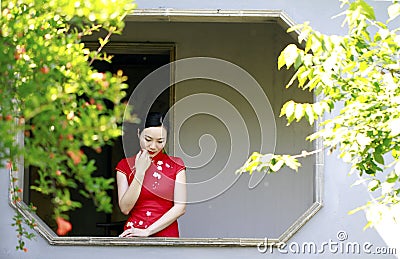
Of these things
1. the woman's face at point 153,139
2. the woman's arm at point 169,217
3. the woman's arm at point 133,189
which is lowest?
the woman's arm at point 169,217

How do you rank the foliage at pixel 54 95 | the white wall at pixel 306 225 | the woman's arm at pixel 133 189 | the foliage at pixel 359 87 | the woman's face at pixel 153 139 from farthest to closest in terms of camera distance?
1. the woman's face at pixel 153 139
2. the woman's arm at pixel 133 189
3. the white wall at pixel 306 225
4. the foliage at pixel 359 87
5. the foliage at pixel 54 95

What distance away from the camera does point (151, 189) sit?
6.37 metres

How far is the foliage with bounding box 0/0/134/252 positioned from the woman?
9.11ft

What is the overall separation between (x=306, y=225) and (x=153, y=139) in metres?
1.07

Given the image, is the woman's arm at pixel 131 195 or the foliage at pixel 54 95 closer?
the foliage at pixel 54 95

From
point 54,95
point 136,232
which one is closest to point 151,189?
point 136,232

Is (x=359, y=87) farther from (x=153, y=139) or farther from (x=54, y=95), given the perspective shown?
(x=153, y=139)

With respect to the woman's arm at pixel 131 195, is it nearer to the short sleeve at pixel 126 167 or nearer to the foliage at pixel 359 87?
the short sleeve at pixel 126 167

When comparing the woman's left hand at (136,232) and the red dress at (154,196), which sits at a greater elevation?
the red dress at (154,196)

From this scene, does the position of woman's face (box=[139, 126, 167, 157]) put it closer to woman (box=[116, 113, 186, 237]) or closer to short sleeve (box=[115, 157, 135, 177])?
woman (box=[116, 113, 186, 237])

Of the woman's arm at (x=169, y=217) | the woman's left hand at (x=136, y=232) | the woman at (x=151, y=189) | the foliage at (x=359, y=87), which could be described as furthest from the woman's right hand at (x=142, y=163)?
the foliage at (x=359, y=87)

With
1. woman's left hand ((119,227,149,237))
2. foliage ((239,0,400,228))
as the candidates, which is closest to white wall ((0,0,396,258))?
woman's left hand ((119,227,149,237))

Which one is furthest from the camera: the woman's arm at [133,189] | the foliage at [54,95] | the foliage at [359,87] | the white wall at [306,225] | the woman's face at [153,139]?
the woman's face at [153,139]

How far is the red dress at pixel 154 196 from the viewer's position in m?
6.33
